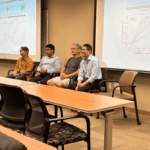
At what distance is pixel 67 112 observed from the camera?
421 cm

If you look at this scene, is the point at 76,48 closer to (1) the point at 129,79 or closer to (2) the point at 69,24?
(2) the point at 69,24

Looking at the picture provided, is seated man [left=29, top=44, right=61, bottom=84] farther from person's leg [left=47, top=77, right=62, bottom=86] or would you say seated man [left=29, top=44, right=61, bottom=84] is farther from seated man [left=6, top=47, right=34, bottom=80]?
person's leg [left=47, top=77, right=62, bottom=86]

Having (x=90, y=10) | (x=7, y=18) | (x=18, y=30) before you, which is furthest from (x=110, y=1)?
(x=7, y=18)

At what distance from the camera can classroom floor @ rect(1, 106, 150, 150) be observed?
8.86 feet

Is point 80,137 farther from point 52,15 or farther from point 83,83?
point 52,15

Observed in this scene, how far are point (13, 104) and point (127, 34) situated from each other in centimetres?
273

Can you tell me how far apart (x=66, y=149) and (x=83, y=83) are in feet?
5.34

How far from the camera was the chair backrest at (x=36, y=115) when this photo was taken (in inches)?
70.7

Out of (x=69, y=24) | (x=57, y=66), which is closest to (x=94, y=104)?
(x=57, y=66)

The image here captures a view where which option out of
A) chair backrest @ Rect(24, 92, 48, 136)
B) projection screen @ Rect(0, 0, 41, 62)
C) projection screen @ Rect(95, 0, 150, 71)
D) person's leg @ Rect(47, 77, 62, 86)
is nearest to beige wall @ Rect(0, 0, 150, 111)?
projection screen @ Rect(95, 0, 150, 71)

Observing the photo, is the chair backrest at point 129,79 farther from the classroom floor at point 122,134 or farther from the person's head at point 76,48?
the person's head at point 76,48

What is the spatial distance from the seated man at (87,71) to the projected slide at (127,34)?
48 centimetres

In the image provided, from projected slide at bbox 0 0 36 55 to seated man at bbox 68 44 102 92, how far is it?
216 centimetres

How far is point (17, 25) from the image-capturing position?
6.46 meters
